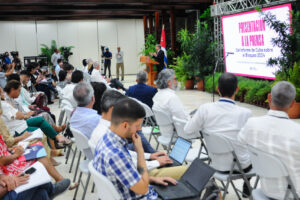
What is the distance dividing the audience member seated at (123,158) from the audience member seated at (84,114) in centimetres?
143

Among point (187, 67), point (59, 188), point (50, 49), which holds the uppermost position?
point (50, 49)

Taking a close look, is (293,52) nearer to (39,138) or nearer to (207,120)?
(207,120)

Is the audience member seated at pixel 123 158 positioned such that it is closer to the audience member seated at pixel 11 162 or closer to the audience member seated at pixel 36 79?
the audience member seated at pixel 11 162

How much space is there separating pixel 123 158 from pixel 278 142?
1.09 meters

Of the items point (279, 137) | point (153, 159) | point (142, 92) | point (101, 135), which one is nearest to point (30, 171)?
point (101, 135)

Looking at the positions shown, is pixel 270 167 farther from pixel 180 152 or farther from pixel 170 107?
pixel 170 107

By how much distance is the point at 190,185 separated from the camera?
7.21 ft

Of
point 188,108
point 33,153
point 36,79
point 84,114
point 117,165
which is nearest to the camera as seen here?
point 117,165

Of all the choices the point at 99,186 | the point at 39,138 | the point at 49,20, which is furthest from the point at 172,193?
the point at 49,20

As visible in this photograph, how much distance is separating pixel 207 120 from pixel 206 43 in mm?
8955

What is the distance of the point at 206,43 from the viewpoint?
11.5 meters

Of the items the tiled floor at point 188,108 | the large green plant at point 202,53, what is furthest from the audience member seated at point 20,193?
the large green plant at point 202,53

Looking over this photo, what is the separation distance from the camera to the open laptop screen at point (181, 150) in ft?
8.67

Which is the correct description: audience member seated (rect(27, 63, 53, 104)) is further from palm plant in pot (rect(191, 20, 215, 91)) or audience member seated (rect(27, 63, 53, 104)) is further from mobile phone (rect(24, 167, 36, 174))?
mobile phone (rect(24, 167, 36, 174))
